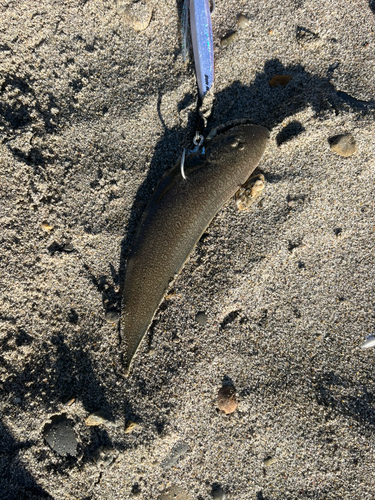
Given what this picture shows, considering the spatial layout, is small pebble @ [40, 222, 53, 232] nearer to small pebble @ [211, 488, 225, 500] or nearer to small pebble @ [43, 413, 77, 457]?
small pebble @ [43, 413, 77, 457]

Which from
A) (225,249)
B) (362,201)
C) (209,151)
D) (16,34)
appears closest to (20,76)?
(16,34)

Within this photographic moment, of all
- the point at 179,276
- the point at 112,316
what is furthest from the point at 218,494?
the point at 179,276

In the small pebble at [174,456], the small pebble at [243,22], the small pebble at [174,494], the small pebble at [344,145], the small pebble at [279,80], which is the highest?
the small pebble at [243,22]

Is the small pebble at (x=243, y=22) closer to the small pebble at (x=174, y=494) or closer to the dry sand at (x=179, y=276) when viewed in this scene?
the dry sand at (x=179, y=276)

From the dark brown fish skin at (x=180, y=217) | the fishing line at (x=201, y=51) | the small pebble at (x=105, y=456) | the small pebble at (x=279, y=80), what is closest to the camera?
the small pebble at (x=105, y=456)

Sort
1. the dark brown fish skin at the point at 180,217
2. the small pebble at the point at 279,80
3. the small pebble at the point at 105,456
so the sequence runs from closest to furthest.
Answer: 1. the small pebble at the point at 105,456
2. the dark brown fish skin at the point at 180,217
3. the small pebble at the point at 279,80

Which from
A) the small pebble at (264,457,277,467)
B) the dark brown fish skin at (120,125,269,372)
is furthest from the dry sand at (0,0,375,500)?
the dark brown fish skin at (120,125,269,372)

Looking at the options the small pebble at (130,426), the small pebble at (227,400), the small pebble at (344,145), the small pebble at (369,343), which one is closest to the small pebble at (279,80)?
the small pebble at (344,145)
